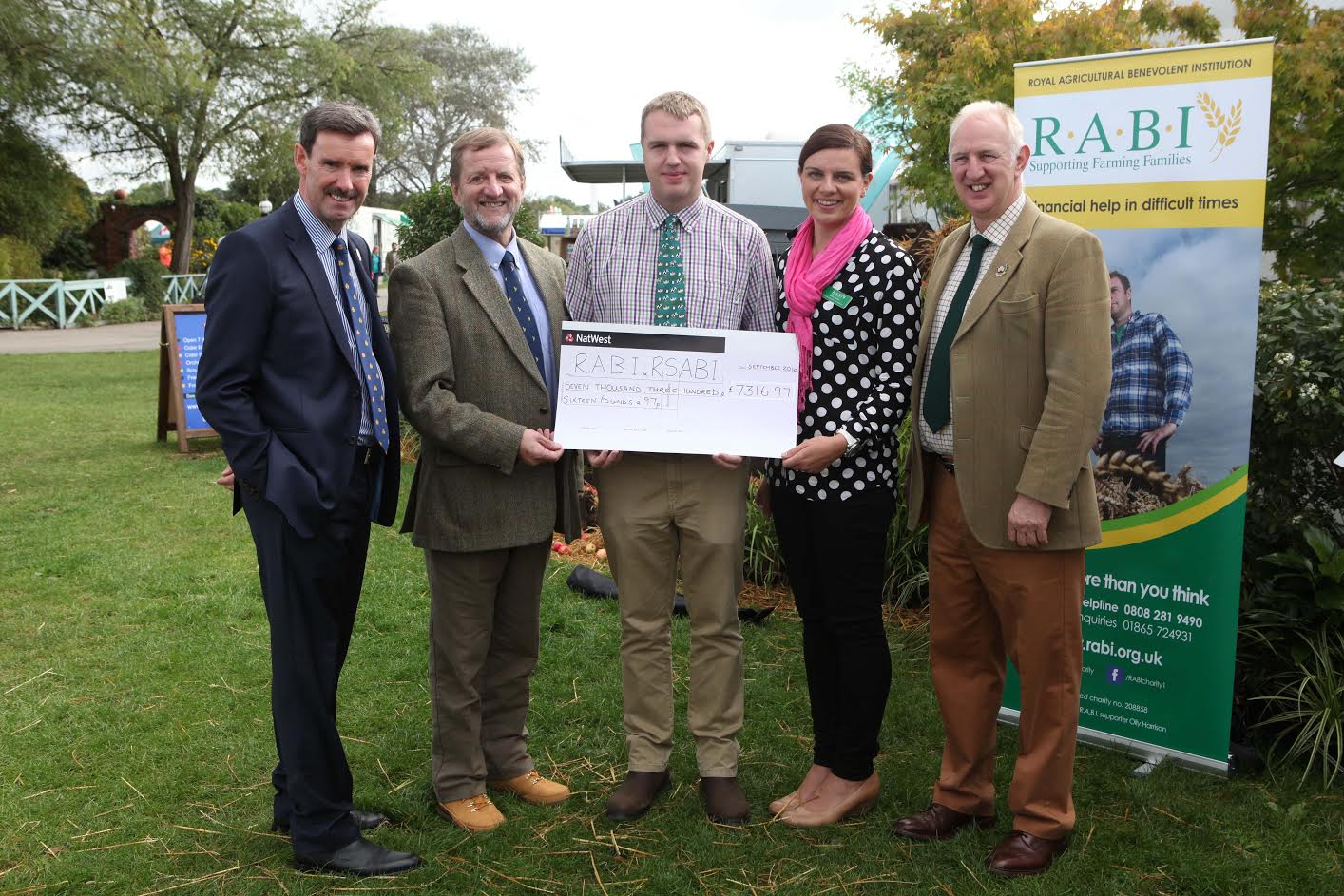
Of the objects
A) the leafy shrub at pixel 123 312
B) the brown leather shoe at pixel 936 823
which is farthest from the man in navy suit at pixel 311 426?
the leafy shrub at pixel 123 312

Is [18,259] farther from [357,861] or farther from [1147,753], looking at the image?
[1147,753]

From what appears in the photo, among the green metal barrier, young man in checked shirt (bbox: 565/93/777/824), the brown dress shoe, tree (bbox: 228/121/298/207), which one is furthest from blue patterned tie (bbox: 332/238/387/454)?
tree (bbox: 228/121/298/207)

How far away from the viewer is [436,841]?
348 cm

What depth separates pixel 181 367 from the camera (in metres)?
10.1

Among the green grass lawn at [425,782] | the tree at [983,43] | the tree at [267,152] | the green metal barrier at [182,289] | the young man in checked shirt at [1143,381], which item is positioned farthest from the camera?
the tree at [267,152]

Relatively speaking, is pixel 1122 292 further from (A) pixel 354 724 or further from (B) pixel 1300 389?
(A) pixel 354 724

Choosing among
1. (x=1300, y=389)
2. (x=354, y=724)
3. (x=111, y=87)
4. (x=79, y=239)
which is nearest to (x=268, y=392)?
(x=354, y=724)

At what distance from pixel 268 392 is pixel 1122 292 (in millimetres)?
3023

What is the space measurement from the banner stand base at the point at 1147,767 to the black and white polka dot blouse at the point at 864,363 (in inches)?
64.3

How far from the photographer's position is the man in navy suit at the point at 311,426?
2969 mm

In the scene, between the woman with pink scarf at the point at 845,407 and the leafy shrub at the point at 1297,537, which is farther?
the leafy shrub at the point at 1297,537

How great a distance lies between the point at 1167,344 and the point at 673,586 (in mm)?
2026

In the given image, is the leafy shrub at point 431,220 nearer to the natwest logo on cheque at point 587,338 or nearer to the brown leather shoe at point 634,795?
the natwest logo on cheque at point 587,338

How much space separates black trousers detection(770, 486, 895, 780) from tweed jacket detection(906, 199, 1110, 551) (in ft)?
1.15
